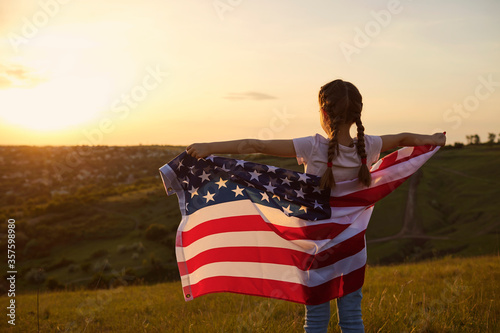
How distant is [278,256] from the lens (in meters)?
4.20

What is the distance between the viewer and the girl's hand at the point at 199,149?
3929 millimetres

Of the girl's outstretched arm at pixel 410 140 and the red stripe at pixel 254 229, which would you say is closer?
the red stripe at pixel 254 229

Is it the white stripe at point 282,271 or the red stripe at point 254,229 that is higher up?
the red stripe at point 254,229

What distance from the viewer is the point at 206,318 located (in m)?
5.79

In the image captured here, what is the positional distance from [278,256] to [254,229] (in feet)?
1.34

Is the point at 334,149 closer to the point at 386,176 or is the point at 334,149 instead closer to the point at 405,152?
the point at 386,176

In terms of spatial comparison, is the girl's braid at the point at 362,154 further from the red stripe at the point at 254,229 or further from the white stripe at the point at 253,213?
the red stripe at the point at 254,229

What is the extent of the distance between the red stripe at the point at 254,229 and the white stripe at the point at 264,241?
0.13 feet

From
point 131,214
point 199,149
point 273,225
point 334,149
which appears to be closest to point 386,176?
point 334,149

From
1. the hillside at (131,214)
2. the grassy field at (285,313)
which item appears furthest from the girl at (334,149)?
the hillside at (131,214)

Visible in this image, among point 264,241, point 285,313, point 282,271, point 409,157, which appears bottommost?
point 285,313

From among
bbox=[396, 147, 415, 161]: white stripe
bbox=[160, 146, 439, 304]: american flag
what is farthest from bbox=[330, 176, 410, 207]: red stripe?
bbox=[396, 147, 415, 161]: white stripe

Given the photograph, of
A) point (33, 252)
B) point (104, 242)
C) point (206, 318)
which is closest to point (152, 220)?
point (104, 242)

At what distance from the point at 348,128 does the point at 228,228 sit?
1771 mm
